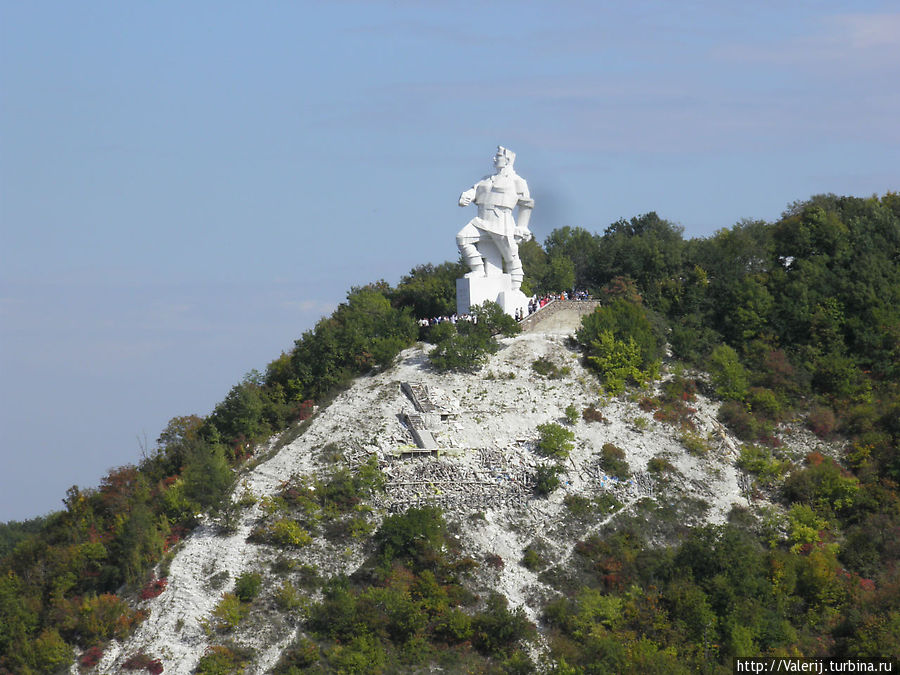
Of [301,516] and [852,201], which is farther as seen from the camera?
[852,201]

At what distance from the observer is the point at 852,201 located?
2331 inches

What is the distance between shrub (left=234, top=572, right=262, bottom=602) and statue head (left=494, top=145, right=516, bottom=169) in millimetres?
18797

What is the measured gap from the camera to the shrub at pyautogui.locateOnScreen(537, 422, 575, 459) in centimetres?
4753

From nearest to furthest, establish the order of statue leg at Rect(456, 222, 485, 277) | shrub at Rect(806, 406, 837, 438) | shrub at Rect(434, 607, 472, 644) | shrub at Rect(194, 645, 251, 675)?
shrub at Rect(194, 645, 251, 675), shrub at Rect(434, 607, 472, 644), shrub at Rect(806, 406, 837, 438), statue leg at Rect(456, 222, 485, 277)

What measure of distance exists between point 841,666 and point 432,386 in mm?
16687

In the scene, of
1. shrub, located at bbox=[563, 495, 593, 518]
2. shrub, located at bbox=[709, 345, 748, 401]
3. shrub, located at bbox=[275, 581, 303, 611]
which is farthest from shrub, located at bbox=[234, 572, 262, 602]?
shrub, located at bbox=[709, 345, 748, 401]

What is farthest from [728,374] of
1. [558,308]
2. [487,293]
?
[487,293]

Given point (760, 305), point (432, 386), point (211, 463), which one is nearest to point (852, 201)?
point (760, 305)

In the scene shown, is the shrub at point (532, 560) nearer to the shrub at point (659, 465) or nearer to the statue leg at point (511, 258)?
the shrub at point (659, 465)

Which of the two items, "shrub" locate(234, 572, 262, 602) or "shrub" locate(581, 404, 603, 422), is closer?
"shrub" locate(234, 572, 262, 602)

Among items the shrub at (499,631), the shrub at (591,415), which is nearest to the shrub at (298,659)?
the shrub at (499,631)

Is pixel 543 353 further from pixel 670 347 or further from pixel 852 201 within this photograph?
pixel 852 201

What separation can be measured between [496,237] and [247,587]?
1739 cm

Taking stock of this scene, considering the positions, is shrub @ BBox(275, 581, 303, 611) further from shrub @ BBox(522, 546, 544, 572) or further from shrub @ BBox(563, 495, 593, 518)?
shrub @ BBox(563, 495, 593, 518)
